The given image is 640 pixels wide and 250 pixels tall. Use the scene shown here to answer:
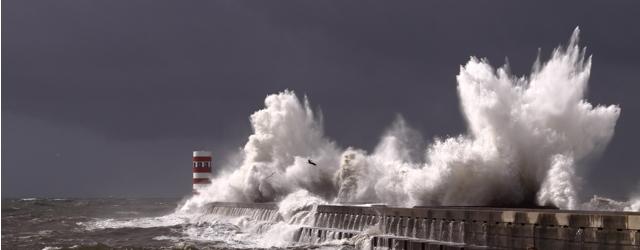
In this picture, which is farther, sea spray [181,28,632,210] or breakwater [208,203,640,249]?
sea spray [181,28,632,210]

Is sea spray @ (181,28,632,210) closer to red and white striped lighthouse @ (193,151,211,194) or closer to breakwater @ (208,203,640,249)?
breakwater @ (208,203,640,249)

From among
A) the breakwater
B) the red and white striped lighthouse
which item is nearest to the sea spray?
the breakwater

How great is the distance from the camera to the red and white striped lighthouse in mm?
37719

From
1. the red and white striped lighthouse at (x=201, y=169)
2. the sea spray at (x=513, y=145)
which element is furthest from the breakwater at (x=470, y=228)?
the red and white striped lighthouse at (x=201, y=169)

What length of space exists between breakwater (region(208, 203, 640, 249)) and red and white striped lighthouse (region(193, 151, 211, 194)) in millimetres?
17311

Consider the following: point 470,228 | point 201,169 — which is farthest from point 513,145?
point 201,169

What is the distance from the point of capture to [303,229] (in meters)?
19.9

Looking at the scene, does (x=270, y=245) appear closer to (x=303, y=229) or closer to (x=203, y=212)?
(x=303, y=229)

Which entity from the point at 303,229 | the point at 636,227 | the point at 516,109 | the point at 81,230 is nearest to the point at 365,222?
the point at 303,229

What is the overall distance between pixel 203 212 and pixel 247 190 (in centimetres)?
279

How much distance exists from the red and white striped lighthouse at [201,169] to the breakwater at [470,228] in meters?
17.3

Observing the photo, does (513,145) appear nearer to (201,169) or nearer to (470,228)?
(470,228)

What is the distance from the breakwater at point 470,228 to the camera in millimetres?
10586

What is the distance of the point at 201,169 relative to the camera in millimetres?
38031
